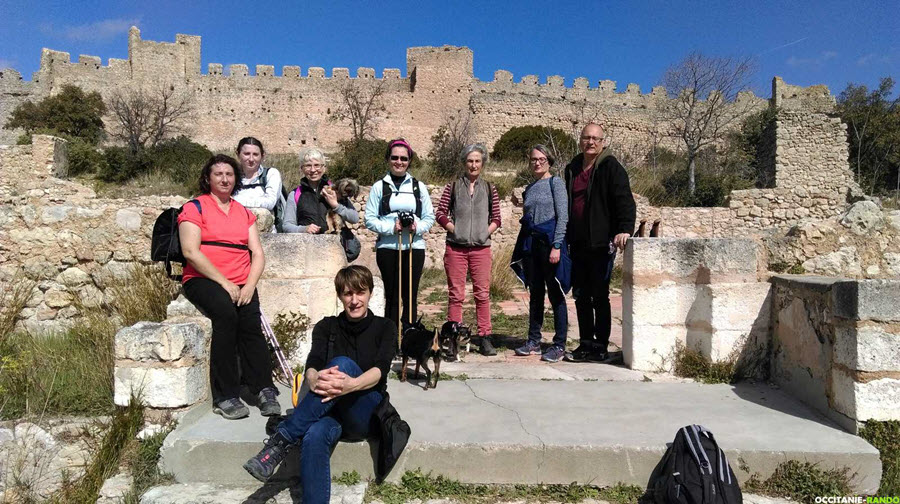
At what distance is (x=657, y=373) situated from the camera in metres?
4.19

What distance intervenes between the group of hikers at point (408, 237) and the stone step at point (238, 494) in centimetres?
50

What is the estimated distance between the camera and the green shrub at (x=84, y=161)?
2158 cm

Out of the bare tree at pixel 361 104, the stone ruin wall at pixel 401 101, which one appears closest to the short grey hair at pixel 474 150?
the stone ruin wall at pixel 401 101

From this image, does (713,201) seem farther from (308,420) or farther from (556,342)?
(308,420)

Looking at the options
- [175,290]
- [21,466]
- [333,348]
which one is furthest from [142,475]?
[175,290]

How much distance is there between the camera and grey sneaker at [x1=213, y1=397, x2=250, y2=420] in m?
3.17

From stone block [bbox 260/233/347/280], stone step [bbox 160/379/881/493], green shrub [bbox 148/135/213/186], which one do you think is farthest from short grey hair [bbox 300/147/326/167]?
green shrub [bbox 148/135/213/186]

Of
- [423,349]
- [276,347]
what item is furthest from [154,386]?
[423,349]

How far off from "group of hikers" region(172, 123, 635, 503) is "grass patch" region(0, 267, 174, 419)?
85 cm

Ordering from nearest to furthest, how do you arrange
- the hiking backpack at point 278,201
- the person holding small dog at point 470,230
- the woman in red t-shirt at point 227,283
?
the woman in red t-shirt at point 227,283
the hiking backpack at point 278,201
the person holding small dog at point 470,230

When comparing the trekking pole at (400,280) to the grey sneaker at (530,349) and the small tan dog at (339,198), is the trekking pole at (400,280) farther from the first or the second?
the grey sneaker at (530,349)

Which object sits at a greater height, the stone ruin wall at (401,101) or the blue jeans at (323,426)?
the stone ruin wall at (401,101)

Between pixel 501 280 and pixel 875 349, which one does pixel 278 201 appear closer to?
pixel 875 349

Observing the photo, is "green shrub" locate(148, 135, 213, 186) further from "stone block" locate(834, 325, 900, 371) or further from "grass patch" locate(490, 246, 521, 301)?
"stone block" locate(834, 325, 900, 371)
